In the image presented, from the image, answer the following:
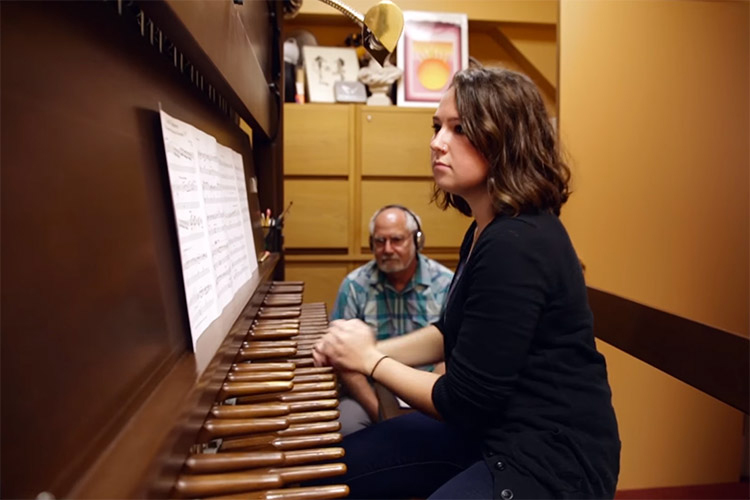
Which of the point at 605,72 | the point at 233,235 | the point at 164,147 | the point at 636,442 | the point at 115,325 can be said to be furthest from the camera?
the point at 636,442

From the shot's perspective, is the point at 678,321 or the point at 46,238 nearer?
the point at 46,238

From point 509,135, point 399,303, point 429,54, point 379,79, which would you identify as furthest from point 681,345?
point 429,54

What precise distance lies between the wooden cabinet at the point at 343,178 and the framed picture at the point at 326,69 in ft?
0.52

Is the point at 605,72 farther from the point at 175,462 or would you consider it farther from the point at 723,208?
the point at 175,462

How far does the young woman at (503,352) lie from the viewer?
792 mm

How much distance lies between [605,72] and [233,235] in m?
1.56

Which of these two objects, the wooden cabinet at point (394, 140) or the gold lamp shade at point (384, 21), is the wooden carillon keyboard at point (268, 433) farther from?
the wooden cabinet at point (394, 140)

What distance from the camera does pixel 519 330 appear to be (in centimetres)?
79

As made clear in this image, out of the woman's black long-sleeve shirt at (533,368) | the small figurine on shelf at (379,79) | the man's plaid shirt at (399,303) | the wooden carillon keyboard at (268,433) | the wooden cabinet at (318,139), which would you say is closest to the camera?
the wooden carillon keyboard at (268,433)

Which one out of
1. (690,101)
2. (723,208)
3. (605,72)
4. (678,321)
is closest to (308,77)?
(605,72)

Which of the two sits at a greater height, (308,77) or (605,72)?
(308,77)

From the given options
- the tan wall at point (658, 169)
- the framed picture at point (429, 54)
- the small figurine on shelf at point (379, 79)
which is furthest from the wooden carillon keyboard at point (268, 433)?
the framed picture at point (429, 54)

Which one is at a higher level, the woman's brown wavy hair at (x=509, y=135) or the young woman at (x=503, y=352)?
the woman's brown wavy hair at (x=509, y=135)

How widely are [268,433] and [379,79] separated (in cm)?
241
